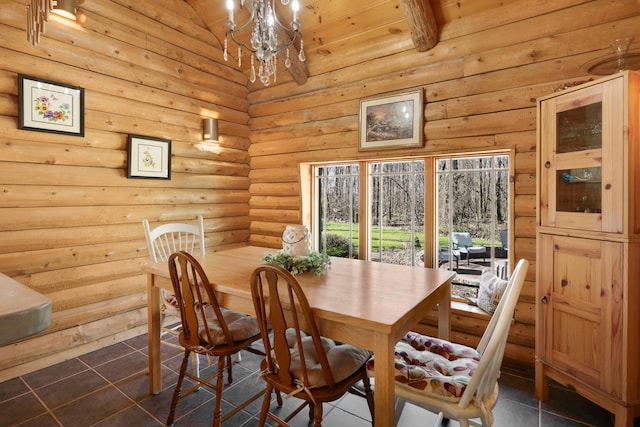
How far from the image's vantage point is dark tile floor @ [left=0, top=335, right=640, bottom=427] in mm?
1995

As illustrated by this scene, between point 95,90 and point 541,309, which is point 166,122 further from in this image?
point 541,309

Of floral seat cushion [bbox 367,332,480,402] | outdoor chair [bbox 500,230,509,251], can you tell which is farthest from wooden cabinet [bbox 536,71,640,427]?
floral seat cushion [bbox 367,332,480,402]

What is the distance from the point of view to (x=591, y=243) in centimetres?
193

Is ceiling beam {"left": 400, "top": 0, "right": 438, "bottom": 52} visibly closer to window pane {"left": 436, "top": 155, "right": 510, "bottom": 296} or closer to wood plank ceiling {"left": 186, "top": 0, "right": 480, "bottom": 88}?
wood plank ceiling {"left": 186, "top": 0, "right": 480, "bottom": 88}

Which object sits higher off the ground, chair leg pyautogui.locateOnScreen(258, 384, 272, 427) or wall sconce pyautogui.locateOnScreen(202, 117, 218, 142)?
wall sconce pyautogui.locateOnScreen(202, 117, 218, 142)

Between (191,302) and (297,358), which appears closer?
(297,358)

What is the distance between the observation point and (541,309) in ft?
7.23

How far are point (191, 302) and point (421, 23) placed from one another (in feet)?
8.92

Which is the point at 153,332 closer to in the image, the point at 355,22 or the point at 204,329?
the point at 204,329

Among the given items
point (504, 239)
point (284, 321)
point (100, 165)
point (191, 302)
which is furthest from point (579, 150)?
point (100, 165)

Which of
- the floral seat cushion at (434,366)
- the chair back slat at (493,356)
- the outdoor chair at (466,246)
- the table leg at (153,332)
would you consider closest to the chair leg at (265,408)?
the floral seat cushion at (434,366)

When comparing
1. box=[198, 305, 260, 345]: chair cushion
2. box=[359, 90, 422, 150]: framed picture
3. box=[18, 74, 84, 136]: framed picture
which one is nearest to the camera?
box=[198, 305, 260, 345]: chair cushion

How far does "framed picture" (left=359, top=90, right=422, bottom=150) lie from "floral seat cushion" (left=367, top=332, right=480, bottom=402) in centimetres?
184

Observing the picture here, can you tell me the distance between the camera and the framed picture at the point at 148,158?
3.15m
